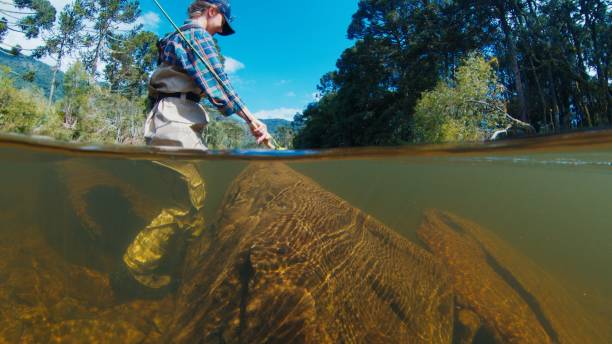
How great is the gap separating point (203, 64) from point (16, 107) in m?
32.8

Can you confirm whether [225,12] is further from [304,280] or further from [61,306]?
[61,306]

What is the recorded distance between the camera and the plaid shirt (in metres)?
3.04

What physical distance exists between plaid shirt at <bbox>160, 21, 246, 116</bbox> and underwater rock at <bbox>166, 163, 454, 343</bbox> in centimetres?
126

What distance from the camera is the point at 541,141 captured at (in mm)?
5660

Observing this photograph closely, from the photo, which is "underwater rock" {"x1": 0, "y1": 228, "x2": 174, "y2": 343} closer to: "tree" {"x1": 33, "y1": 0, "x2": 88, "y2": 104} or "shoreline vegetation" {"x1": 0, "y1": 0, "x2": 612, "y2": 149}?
"shoreline vegetation" {"x1": 0, "y1": 0, "x2": 612, "y2": 149}

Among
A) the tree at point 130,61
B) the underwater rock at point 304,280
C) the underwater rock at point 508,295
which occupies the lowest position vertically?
the underwater rock at point 508,295

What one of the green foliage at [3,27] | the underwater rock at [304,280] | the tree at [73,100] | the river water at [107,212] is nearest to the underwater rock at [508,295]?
the river water at [107,212]

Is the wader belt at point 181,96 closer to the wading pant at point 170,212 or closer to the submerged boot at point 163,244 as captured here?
the wading pant at point 170,212

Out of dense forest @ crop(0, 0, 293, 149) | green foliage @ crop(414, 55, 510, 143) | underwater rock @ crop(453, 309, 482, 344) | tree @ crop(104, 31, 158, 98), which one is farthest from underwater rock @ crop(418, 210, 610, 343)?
tree @ crop(104, 31, 158, 98)

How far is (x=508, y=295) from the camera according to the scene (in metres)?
4.52

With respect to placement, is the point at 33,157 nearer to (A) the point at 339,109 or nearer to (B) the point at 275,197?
(B) the point at 275,197

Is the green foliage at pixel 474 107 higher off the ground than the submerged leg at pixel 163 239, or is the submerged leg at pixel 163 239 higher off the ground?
the green foliage at pixel 474 107

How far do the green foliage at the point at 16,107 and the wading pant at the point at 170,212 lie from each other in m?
28.7

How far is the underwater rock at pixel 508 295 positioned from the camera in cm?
400
